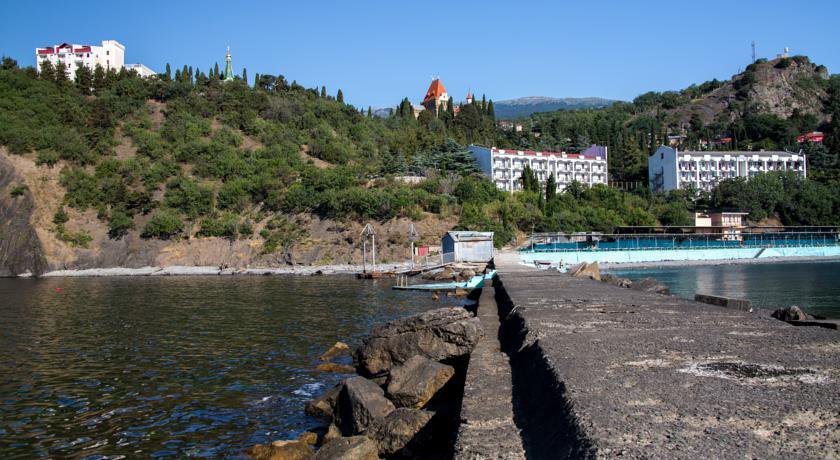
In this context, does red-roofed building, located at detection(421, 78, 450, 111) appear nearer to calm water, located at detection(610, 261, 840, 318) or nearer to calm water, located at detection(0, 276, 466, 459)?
calm water, located at detection(610, 261, 840, 318)

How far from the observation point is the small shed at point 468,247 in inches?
2073

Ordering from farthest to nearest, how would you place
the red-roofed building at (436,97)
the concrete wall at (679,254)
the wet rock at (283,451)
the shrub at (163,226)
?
1. the red-roofed building at (436,97)
2. the shrub at (163,226)
3. the concrete wall at (679,254)
4. the wet rock at (283,451)

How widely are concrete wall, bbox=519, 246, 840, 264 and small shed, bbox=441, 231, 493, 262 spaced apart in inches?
254

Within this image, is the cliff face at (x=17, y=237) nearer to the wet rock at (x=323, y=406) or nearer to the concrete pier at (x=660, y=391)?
the wet rock at (x=323, y=406)

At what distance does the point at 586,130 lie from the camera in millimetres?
132250

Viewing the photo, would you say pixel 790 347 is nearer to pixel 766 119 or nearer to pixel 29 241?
pixel 29 241

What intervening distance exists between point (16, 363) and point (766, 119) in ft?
506

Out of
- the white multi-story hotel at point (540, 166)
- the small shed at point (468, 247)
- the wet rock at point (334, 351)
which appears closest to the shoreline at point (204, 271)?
the small shed at point (468, 247)

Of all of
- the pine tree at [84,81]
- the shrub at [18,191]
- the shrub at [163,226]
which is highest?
the pine tree at [84,81]

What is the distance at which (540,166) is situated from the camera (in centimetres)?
9638

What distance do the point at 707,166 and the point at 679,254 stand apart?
42031 mm

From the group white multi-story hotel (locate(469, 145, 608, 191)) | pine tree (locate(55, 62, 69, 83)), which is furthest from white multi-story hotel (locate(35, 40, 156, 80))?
white multi-story hotel (locate(469, 145, 608, 191))

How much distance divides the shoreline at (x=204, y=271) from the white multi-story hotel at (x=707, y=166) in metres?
63.6

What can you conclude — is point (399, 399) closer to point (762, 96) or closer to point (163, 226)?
point (163, 226)
